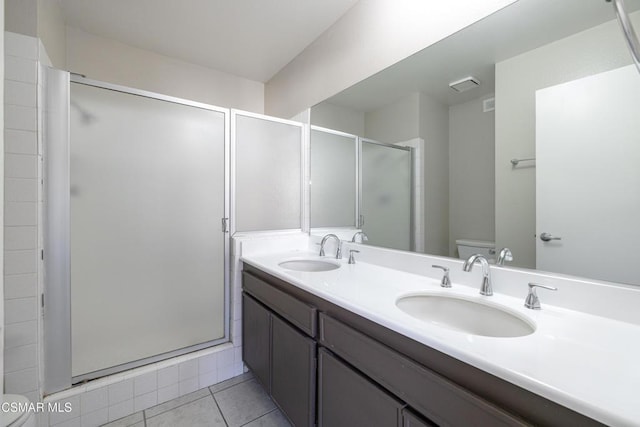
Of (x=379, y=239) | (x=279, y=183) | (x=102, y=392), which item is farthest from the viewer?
(x=279, y=183)

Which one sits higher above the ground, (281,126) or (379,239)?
(281,126)

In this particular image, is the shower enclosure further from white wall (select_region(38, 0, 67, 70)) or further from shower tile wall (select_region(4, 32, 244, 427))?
white wall (select_region(38, 0, 67, 70))

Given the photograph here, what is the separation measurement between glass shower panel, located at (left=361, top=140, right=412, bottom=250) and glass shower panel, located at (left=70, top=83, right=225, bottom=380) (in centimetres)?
102

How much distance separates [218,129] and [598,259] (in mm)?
2053

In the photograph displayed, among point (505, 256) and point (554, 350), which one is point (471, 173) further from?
point (554, 350)

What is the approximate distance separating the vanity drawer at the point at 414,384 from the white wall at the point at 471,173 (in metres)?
0.66

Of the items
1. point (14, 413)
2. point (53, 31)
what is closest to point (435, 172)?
point (14, 413)

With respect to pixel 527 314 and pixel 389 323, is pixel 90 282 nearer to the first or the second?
pixel 389 323

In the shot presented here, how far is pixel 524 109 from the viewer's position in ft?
3.45

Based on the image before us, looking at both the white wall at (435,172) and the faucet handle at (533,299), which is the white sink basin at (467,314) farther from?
the white wall at (435,172)

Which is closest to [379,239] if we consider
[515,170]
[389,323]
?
[515,170]

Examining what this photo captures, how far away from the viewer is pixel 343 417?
988 mm

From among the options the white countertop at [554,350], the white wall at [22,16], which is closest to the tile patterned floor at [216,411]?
the white countertop at [554,350]

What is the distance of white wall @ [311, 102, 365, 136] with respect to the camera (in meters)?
1.80
